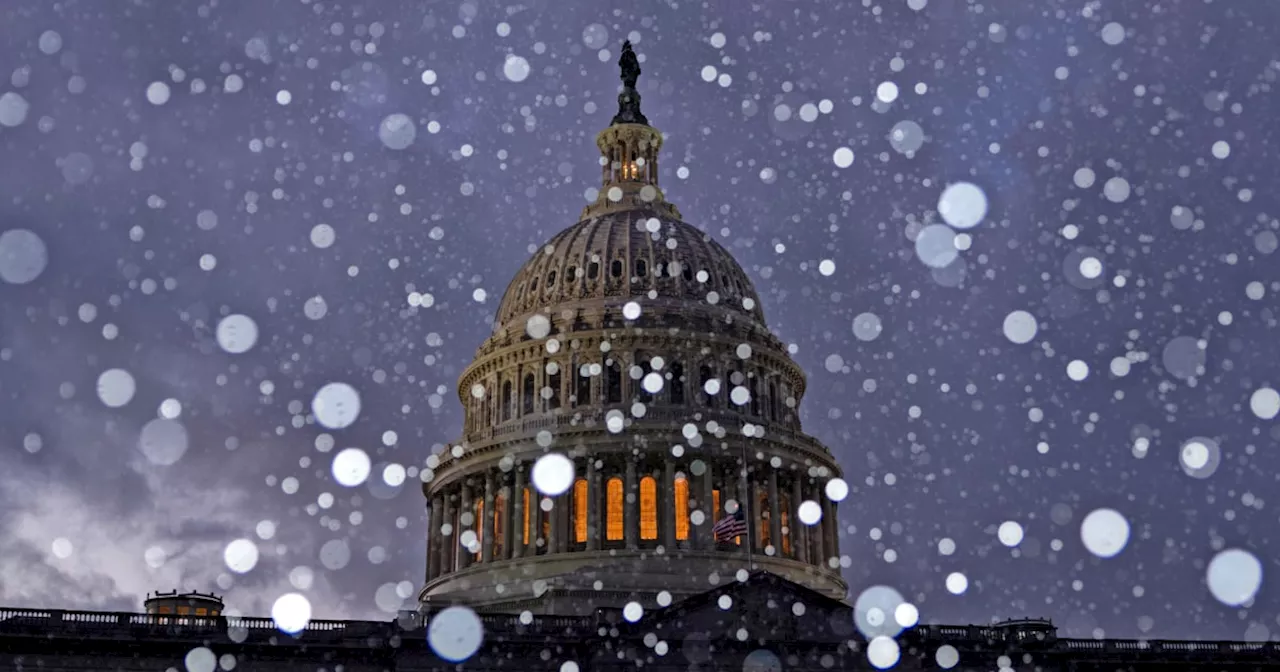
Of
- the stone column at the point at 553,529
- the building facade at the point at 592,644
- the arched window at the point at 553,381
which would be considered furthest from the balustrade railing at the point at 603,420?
the building facade at the point at 592,644

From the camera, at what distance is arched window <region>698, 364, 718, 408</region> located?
69.6m

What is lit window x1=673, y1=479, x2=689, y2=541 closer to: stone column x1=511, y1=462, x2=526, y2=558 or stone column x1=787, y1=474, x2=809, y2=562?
stone column x1=787, y1=474, x2=809, y2=562

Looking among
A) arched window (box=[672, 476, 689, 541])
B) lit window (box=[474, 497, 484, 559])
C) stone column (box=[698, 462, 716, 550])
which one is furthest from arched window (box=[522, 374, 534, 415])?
stone column (box=[698, 462, 716, 550])

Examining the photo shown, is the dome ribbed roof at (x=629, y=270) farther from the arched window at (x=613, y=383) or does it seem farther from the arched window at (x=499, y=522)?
the arched window at (x=499, y=522)

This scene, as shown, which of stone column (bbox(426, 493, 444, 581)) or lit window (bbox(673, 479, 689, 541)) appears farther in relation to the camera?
stone column (bbox(426, 493, 444, 581))

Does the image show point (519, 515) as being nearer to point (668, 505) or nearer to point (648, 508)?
point (648, 508)

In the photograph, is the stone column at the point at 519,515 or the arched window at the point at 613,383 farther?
the arched window at the point at 613,383

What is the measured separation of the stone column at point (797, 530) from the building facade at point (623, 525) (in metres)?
0.11

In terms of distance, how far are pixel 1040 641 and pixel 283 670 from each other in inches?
1222

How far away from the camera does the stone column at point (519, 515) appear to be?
64062 mm

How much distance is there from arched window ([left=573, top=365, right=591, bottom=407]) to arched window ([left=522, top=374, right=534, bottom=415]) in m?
3.11

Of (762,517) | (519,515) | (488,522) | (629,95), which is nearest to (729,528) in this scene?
(762,517)

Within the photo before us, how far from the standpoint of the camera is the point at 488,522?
218ft

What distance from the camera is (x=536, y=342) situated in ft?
232
